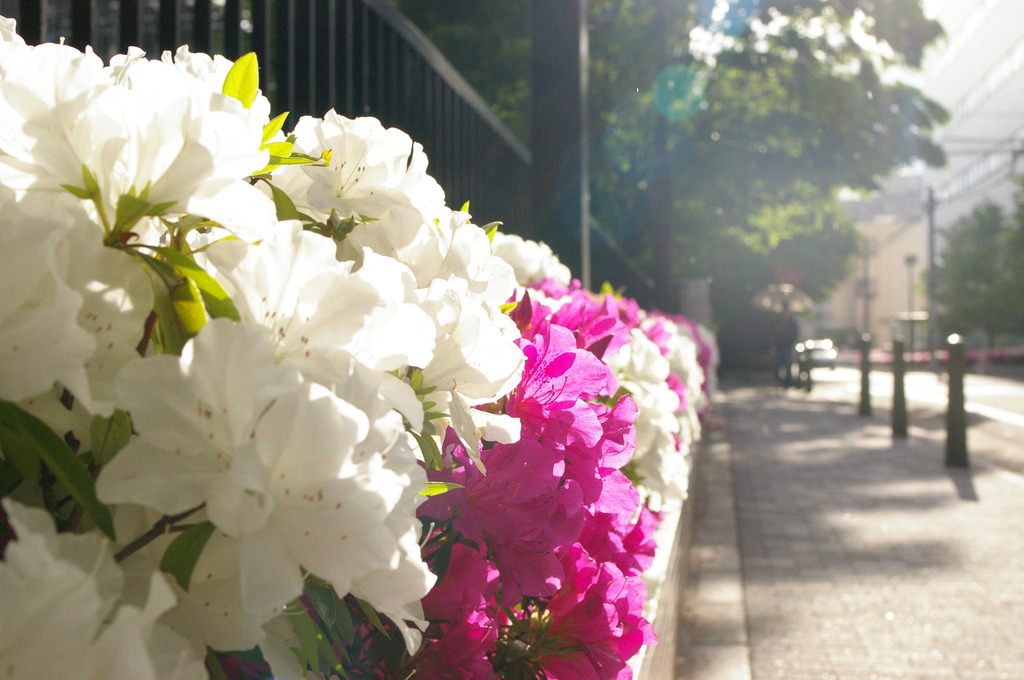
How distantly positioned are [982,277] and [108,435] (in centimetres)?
5868

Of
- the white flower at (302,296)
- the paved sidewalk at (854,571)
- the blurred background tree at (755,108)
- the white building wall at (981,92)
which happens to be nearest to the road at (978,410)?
the paved sidewalk at (854,571)

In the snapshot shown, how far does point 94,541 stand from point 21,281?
19 centimetres

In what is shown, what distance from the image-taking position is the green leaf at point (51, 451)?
26.5 inches

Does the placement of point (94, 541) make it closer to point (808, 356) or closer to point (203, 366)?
point (203, 366)

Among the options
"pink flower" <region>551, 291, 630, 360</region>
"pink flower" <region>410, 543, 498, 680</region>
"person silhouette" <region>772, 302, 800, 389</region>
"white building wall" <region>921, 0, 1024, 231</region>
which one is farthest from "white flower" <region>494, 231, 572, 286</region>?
"white building wall" <region>921, 0, 1024, 231</region>

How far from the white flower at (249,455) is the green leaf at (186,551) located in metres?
0.03

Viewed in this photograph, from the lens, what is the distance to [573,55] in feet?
14.6

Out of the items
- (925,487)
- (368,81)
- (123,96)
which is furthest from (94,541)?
(925,487)

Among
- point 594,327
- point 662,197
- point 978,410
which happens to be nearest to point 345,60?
point 594,327

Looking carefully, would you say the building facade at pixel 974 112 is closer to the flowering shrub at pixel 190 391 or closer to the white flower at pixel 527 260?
the white flower at pixel 527 260

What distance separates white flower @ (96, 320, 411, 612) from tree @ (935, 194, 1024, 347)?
52.4 meters

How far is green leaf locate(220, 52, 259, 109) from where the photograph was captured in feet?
3.37

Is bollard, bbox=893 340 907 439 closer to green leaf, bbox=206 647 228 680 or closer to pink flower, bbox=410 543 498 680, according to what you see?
pink flower, bbox=410 543 498 680

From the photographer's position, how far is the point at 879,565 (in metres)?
5.51
